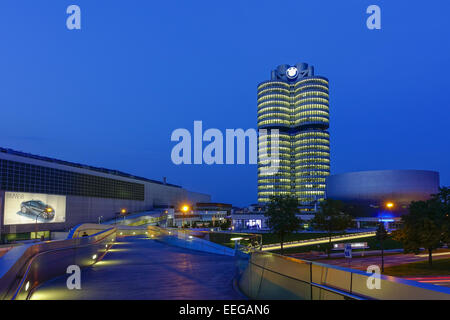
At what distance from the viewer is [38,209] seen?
69375mm

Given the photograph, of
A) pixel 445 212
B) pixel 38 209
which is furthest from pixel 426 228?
pixel 38 209

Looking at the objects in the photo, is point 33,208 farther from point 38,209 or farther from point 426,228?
point 426,228

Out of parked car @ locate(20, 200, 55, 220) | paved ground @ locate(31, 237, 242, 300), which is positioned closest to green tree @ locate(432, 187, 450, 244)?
paved ground @ locate(31, 237, 242, 300)

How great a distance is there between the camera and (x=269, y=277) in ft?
25.7

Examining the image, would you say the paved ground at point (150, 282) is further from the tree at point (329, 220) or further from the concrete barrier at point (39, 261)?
the tree at point (329, 220)

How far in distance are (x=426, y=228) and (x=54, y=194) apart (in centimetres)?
6565

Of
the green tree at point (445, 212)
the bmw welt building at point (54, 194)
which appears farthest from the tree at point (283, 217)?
the bmw welt building at point (54, 194)

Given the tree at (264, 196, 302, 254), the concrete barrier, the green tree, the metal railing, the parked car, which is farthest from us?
the metal railing

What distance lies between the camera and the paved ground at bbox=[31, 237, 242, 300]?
8742 mm

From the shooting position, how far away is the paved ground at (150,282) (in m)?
8.74

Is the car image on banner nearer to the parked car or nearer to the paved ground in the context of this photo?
the parked car

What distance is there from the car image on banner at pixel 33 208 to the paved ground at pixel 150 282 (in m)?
53.1

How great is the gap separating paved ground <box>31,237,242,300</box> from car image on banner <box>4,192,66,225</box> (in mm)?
53149
